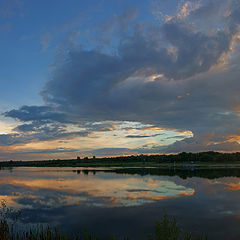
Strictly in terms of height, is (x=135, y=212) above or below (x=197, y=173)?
above

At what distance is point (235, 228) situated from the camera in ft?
61.3

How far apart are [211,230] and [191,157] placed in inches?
6713

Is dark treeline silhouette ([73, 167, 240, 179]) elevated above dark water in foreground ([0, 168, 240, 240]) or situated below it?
below

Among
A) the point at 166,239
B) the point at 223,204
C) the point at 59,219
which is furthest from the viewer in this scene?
the point at 223,204

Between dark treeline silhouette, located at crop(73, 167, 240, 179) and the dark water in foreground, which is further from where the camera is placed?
dark treeline silhouette, located at crop(73, 167, 240, 179)

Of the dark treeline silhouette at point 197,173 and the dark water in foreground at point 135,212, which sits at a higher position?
the dark water in foreground at point 135,212

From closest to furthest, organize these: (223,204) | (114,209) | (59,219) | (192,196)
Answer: (59,219) → (114,209) → (223,204) → (192,196)

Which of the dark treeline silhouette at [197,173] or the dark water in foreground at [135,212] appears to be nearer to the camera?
the dark water in foreground at [135,212]

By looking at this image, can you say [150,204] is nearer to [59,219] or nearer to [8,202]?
[59,219]

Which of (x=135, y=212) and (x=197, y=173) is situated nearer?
(x=135, y=212)

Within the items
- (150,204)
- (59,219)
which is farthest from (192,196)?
(59,219)

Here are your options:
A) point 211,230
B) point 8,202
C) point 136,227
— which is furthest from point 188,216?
point 8,202

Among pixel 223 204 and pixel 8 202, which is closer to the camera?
pixel 223 204

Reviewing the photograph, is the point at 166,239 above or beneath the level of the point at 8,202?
above
